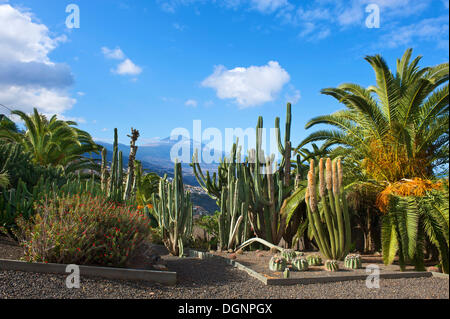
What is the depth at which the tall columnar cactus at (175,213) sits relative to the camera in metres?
9.66

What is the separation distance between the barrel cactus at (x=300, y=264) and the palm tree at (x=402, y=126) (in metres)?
3.54

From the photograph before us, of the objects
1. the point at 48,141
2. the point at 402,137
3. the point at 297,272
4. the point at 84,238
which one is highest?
the point at 48,141

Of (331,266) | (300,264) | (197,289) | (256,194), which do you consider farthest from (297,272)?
(256,194)

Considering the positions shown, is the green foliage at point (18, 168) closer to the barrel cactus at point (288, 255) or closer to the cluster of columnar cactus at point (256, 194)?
the cluster of columnar cactus at point (256, 194)

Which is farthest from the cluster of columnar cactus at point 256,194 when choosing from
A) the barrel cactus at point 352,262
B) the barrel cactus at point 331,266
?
the barrel cactus at point 331,266

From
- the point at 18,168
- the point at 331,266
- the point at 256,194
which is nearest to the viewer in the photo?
the point at 331,266

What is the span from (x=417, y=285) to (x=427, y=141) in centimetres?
477

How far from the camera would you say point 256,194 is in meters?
10.8

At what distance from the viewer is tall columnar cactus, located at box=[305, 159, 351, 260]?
8.18m

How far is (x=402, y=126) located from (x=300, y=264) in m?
4.63

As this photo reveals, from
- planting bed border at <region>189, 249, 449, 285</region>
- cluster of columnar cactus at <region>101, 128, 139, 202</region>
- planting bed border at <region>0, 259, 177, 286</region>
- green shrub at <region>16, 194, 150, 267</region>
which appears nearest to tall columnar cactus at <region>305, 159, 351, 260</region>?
planting bed border at <region>189, 249, 449, 285</region>

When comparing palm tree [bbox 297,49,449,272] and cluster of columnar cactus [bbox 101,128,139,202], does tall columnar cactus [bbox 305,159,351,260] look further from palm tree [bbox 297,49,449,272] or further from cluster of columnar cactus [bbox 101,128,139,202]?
cluster of columnar cactus [bbox 101,128,139,202]

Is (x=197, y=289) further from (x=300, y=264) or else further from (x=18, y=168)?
(x=18, y=168)

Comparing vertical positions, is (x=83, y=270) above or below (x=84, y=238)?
Answer: below
